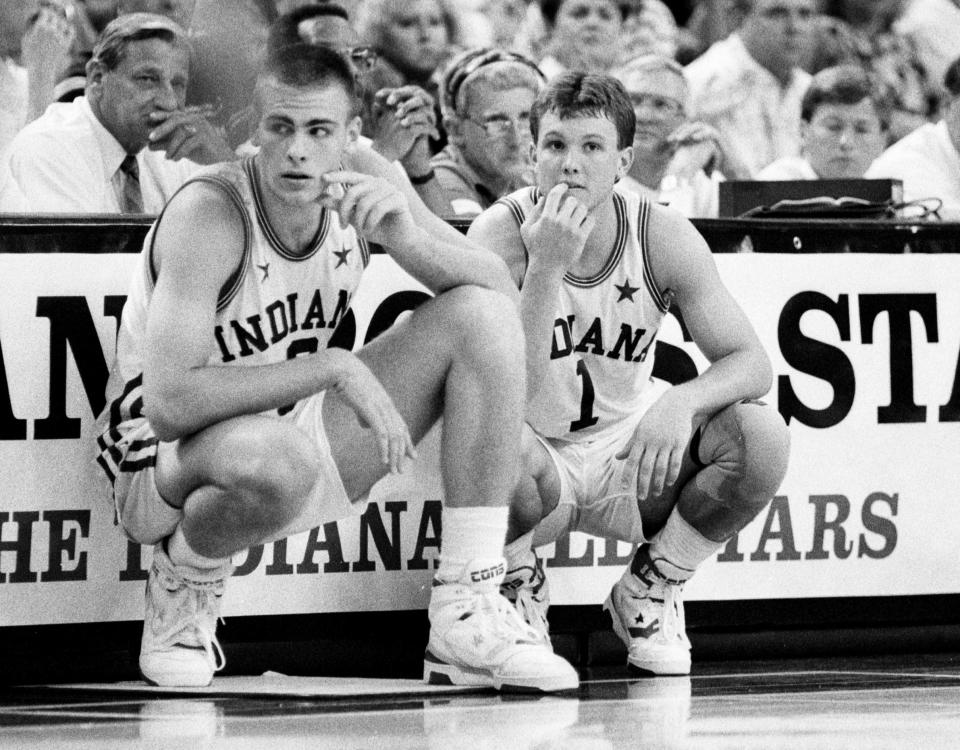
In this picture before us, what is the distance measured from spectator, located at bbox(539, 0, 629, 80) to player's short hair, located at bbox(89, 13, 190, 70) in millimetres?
3171

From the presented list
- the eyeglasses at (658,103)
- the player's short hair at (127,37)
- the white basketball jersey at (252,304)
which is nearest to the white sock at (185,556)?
the white basketball jersey at (252,304)

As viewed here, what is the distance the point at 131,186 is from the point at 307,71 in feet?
3.98

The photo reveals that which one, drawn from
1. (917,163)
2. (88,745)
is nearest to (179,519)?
(88,745)

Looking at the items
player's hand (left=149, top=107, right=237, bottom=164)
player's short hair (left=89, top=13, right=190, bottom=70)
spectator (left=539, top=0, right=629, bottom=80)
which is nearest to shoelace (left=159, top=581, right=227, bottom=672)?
player's hand (left=149, top=107, right=237, bottom=164)

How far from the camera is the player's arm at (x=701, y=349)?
4.14 metres

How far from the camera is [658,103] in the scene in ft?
21.7

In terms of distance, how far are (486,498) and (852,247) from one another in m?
1.59

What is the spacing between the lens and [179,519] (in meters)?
3.98

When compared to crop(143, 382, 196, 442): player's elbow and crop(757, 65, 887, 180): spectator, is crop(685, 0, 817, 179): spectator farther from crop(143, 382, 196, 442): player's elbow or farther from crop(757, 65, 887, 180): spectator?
crop(143, 382, 196, 442): player's elbow

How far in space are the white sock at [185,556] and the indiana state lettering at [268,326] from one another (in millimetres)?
416

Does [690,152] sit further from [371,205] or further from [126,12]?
[371,205]

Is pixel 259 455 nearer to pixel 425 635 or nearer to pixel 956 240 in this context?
pixel 425 635

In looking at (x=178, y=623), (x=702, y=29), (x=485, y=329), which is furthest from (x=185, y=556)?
(x=702, y=29)

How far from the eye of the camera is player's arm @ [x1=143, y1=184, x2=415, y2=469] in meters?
3.76
